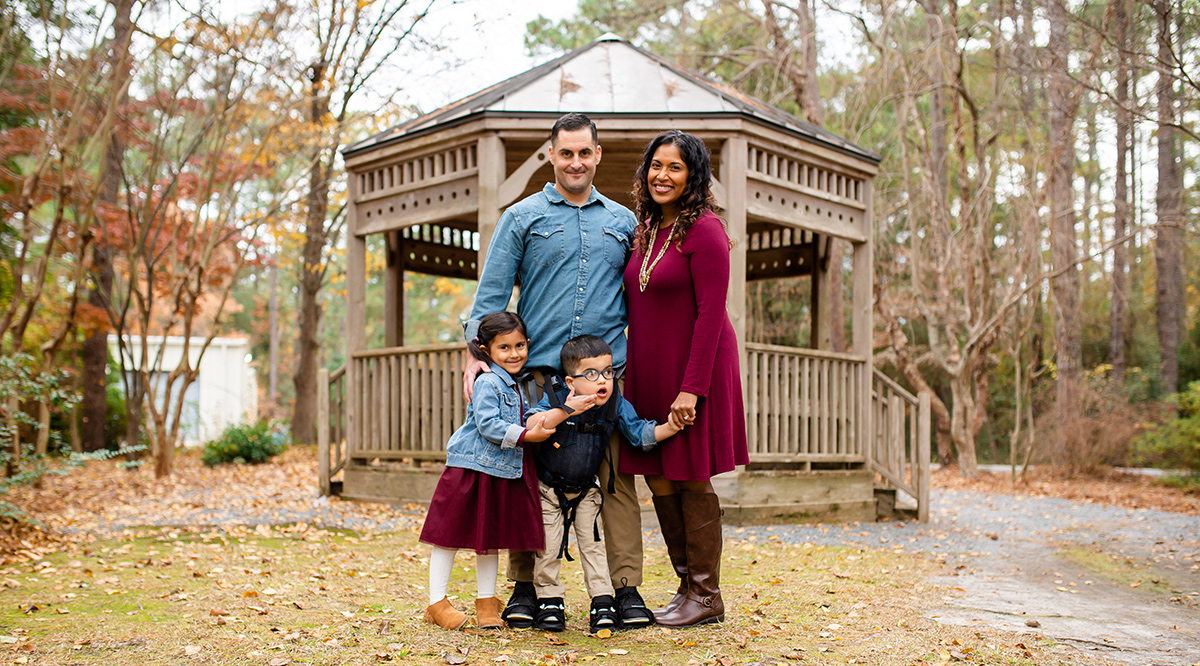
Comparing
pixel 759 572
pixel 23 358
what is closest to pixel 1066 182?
pixel 759 572

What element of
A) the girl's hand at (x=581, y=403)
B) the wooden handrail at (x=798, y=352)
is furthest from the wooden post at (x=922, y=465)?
the girl's hand at (x=581, y=403)

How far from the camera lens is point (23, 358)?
6.71 m

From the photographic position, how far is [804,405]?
313 inches

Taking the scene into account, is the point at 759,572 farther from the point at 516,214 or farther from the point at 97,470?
the point at 97,470

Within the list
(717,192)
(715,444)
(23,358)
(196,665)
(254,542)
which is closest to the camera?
(196,665)

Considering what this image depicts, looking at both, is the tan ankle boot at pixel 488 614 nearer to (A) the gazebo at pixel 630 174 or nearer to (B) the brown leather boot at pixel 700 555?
(B) the brown leather boot at pixel 700 555

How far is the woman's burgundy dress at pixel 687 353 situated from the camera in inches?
134

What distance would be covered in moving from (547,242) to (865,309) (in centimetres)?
556

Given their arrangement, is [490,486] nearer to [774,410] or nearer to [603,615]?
[603,615]

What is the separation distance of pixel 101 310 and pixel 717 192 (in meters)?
10.1

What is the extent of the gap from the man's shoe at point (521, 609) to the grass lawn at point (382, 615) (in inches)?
2.5

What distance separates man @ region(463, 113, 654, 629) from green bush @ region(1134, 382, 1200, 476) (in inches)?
456

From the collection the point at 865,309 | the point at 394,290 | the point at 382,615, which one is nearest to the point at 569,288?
the point at 382,615

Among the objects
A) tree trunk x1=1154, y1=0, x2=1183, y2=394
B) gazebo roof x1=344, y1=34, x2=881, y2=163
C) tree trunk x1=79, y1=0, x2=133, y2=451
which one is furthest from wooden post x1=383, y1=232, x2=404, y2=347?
tree trunk x1=1154, y1=0, x2=1183, y2=394
